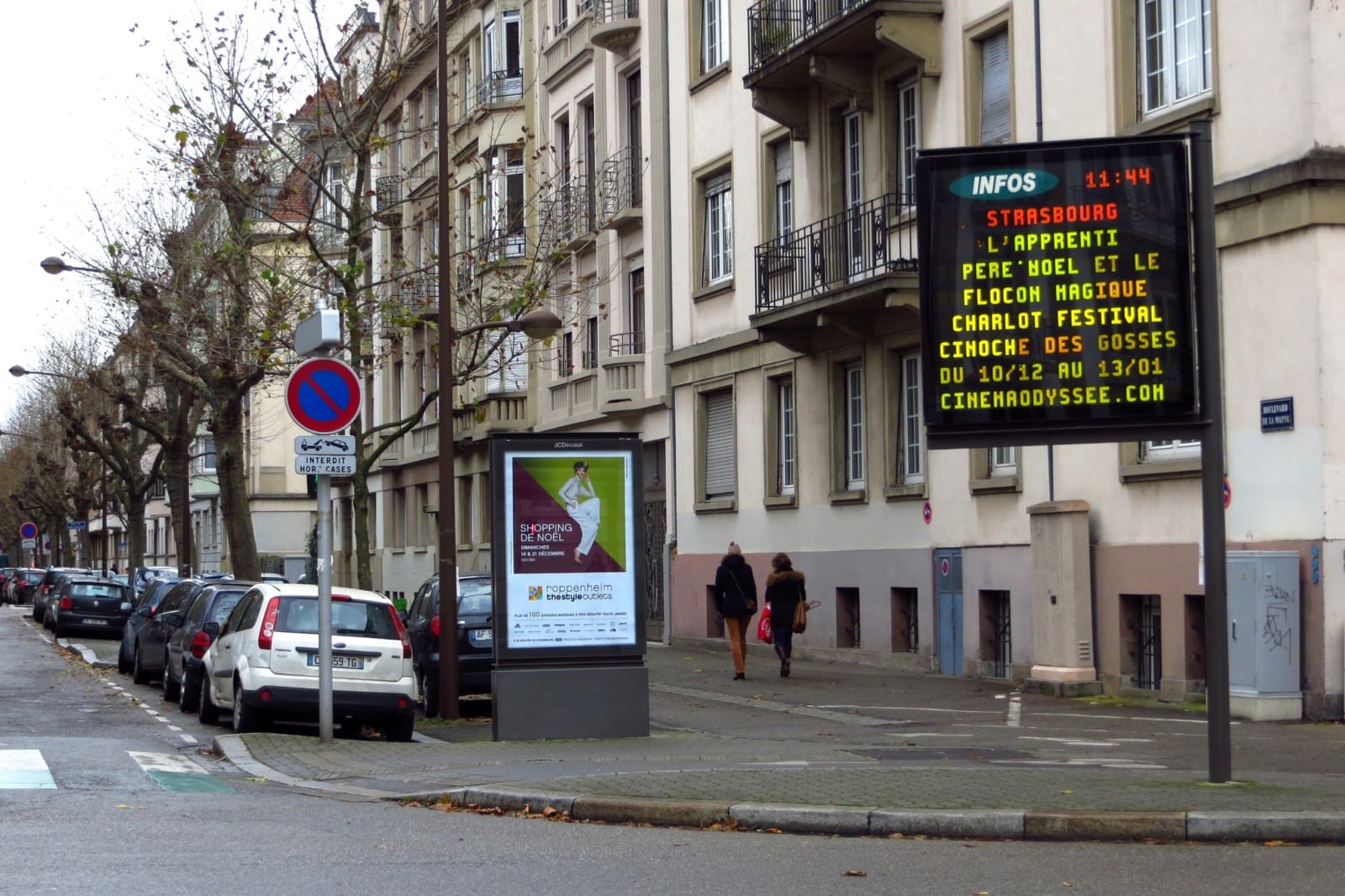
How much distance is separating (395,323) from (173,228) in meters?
14.5

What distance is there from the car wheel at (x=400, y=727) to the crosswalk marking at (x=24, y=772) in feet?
11.0

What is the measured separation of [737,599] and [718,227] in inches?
373

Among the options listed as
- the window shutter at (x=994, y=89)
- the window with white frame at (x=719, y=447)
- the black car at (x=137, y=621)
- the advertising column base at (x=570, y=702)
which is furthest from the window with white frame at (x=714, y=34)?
the advertising column base at (x=570, y=702)

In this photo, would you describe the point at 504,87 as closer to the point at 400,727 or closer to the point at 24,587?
the point at 400,727

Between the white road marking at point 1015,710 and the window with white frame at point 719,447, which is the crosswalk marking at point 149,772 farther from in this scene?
the window with white frame at point 719,447

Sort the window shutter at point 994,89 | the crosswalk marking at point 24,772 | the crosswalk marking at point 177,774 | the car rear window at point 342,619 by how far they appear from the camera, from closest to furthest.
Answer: the crosswalk marking at point 24,772, the crosswalk marking at point 177,774, the car rear window at point 342,619, the window shutter at point 994,89

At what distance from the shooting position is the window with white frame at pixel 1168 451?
20.0 meters

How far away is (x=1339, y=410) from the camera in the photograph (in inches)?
704

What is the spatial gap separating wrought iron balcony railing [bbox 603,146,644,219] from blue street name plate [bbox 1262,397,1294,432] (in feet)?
59.9

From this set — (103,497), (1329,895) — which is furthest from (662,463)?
(103,497)

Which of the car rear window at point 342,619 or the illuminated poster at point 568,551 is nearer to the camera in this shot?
the illuminated poster at point 568,551

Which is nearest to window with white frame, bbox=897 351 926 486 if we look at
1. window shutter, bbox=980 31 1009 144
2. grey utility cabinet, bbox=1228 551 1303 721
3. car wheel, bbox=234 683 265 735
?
window shutter, bbox=980 31 1009 144

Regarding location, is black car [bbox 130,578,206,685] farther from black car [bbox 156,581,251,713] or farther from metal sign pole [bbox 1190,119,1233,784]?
metal sign pole [bbox 1190,119,1233,784]

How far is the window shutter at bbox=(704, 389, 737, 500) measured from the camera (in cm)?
3175
